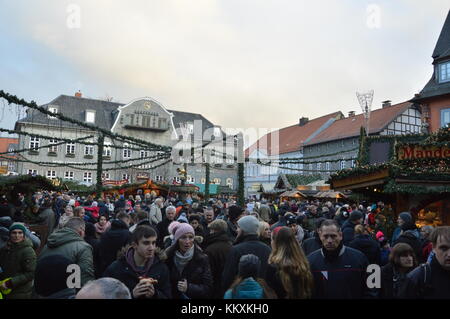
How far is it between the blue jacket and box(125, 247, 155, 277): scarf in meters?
0.94

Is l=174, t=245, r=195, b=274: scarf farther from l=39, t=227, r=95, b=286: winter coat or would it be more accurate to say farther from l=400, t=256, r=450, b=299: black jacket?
l=400, t=256, r=450, b=299: black jacket

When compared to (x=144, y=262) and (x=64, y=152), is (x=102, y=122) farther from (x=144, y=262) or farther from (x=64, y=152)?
(x=144, y=262)

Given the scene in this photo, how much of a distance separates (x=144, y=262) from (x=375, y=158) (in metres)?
14.1

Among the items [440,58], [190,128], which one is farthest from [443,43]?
[190,128]

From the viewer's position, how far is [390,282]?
4016 millimetres

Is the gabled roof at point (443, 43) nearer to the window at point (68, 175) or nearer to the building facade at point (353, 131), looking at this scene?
the building facade at point (353, 131)

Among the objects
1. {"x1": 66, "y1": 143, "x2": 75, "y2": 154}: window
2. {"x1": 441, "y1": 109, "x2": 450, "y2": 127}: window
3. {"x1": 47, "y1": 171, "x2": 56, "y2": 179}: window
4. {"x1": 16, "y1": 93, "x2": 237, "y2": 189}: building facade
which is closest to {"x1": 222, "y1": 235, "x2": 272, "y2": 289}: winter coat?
{"x1": 441, "y1": 109, "x2": 450, "y2": 127}: window

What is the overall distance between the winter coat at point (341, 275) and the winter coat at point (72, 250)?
8.01ft

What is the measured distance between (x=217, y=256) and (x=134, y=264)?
1.50m

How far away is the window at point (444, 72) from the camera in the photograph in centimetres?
2483

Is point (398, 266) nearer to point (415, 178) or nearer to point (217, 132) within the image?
point (415, 178)
